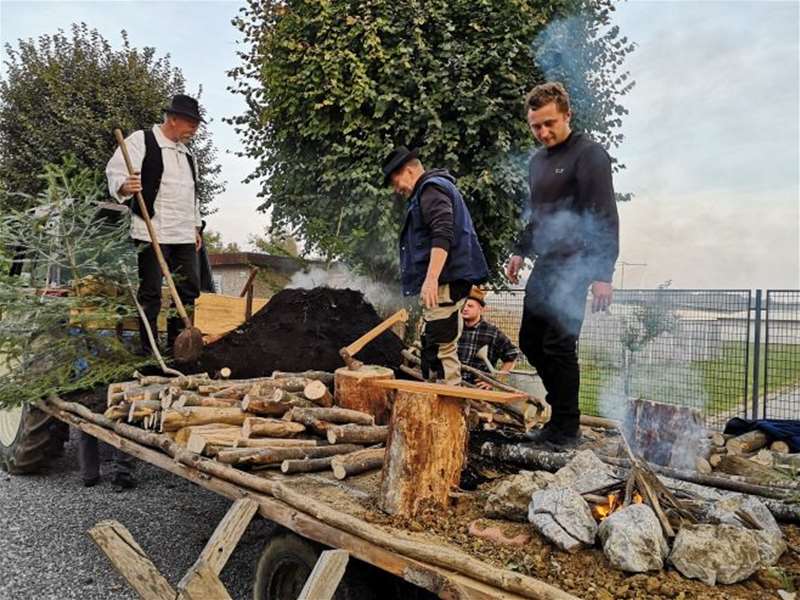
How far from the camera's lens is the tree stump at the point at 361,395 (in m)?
3.80

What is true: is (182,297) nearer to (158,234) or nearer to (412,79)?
(158,234)

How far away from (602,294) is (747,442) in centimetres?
148

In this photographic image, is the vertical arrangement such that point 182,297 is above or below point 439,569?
above

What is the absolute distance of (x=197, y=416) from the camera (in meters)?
3.39

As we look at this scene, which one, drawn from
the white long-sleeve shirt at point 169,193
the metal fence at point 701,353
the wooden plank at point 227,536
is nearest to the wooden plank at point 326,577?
the wooden plank at point 227,536

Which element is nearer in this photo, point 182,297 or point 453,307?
point 453,307

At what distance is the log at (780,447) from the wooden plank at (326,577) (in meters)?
2.93

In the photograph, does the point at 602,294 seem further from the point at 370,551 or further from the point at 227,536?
the point at 227,536

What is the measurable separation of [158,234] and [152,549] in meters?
2.50

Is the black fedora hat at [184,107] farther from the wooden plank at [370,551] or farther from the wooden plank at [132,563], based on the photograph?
the wooden plank at [132,563]

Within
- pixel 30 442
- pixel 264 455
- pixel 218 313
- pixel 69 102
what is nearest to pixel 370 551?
pixel 264 455

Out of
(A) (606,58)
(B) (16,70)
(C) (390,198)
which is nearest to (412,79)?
(C) (390,198)

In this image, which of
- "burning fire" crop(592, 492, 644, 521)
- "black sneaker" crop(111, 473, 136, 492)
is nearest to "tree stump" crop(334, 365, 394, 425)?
"burning fire" crop(592, 492, 644, 521)

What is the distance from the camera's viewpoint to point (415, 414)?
242cm
